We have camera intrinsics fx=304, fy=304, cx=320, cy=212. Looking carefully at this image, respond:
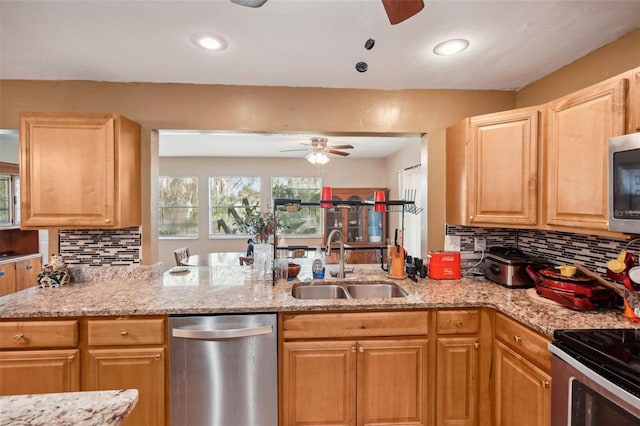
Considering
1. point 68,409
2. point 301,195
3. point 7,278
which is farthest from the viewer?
point 301,195

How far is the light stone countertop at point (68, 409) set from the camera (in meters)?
0.70

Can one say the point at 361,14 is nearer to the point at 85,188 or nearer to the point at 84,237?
the point at 85,188

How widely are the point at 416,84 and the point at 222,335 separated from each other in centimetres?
212

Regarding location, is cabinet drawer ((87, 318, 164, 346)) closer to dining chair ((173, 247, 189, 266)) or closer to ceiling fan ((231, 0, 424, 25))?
ceiling fan ((231, 0, 424, 25))

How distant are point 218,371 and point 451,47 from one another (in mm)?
2203

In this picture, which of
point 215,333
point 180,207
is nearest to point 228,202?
point 180,207

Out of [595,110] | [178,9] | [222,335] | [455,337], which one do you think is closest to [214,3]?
[178,9]

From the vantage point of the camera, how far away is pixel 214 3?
1373 millimetres

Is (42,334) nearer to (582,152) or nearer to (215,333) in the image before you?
(215,333)

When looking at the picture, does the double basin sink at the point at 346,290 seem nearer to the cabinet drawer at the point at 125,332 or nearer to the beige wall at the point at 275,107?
the beige wall at the point at 275,107

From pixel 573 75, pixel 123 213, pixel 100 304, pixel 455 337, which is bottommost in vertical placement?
pixel 455 337

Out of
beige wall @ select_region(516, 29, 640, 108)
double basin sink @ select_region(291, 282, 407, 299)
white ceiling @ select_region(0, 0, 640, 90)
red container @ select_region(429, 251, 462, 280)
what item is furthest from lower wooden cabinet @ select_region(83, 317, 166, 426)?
beige wall @ select_region(516, 29, 640, 108)

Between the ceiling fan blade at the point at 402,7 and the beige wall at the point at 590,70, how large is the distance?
138 cm

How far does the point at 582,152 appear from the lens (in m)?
1.54
